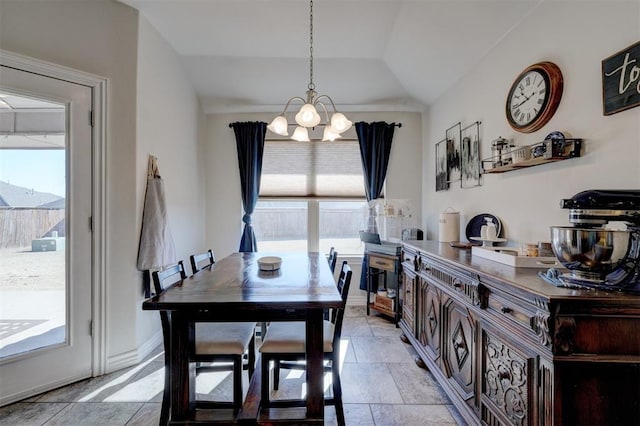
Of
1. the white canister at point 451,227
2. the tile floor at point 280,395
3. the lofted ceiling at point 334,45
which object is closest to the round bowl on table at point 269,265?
the tile floor at point 280,395

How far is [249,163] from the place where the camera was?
379cm

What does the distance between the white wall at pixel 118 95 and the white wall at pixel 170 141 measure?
2 centimetres

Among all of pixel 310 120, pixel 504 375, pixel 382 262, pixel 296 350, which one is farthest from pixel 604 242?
pixel 382 262

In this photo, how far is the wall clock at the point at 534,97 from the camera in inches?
68.5

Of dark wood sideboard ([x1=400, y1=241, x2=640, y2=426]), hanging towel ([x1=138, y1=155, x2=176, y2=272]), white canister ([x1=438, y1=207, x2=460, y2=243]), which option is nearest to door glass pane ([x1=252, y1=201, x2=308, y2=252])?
hanging towel ([x1=138, y1=155, x2=176, y2=272])

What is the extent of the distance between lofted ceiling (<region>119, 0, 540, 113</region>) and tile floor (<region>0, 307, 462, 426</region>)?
2718 millimetres

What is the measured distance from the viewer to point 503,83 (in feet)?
7.39

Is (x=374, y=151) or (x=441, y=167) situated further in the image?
(x=374, y=151)

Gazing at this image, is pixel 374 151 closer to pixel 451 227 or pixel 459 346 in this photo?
pixel 451 227

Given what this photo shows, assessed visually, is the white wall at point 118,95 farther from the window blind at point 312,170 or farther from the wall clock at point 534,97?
the wall clock at point 534,97

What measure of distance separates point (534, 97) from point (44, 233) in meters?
3.51

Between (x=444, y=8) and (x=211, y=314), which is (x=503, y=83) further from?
(x=211, y=314)

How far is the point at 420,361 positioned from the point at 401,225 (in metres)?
1.70

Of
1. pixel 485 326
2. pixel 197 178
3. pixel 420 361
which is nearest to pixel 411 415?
pixel 420 361
